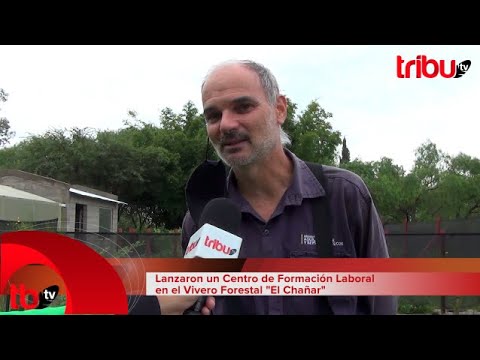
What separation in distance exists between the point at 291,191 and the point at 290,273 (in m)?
0.63

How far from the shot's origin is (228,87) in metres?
3.59

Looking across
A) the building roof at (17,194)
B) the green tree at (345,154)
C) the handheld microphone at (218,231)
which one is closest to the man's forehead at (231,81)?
the handheld microphone at (218,231)

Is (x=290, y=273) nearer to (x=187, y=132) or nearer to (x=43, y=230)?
(x=187, y=132)

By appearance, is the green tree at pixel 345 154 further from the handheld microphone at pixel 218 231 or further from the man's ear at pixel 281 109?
the handheld microphone at pixel 218 231

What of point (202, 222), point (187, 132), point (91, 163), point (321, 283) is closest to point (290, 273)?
point (321, 283)

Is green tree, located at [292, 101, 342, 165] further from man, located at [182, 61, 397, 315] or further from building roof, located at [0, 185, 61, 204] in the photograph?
building roof, located at [0, 185, 61, 204]

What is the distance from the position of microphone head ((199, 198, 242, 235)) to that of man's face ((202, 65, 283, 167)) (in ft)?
0.85

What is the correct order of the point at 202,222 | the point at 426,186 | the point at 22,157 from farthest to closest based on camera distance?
the point at 426,186, the point at 22,157, the point at 202,222

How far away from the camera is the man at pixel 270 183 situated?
137 inches

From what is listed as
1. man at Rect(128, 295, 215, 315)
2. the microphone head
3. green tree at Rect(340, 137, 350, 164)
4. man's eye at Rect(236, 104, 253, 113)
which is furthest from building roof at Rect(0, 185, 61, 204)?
green tree at Rect(340, 137, 350, 164)

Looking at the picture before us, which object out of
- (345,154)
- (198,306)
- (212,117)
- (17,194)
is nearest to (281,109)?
(212,117)

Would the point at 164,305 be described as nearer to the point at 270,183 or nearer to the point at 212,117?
the point at 270,183

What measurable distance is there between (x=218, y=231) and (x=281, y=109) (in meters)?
0.86

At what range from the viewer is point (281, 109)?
3.67 meters
